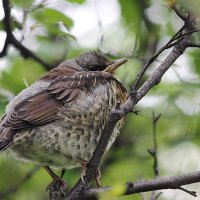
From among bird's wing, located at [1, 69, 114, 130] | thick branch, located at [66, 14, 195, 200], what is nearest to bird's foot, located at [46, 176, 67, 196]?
bird's wing, located at [1, 69, 114, 130]

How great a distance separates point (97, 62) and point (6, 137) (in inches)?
62.4

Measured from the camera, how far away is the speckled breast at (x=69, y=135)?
5547mm

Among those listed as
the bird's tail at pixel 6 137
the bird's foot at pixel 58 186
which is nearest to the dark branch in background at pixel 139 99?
the bird's foot at pixel 58 186

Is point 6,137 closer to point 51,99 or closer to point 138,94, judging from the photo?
point 51,99

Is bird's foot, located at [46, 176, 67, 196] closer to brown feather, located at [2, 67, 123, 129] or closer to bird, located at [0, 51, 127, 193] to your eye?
bird, located at [0, 51, 127, 193]

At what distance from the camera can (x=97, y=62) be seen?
662cm

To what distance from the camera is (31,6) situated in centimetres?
604

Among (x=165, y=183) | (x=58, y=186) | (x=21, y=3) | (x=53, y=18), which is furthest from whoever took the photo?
(x=53, y=18)

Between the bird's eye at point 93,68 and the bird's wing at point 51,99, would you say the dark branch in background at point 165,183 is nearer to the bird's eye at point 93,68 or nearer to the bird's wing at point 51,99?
the bird's wing at point 51,99

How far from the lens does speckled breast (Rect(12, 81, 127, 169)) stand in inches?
218

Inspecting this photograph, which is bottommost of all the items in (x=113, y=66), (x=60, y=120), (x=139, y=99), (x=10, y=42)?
(x=60, y=120)

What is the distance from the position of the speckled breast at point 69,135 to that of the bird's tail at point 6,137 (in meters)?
0.05

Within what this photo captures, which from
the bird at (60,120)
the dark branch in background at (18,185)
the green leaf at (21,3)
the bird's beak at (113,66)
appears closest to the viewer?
the bird at (60,120)

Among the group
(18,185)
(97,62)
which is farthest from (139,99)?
(18,185)
